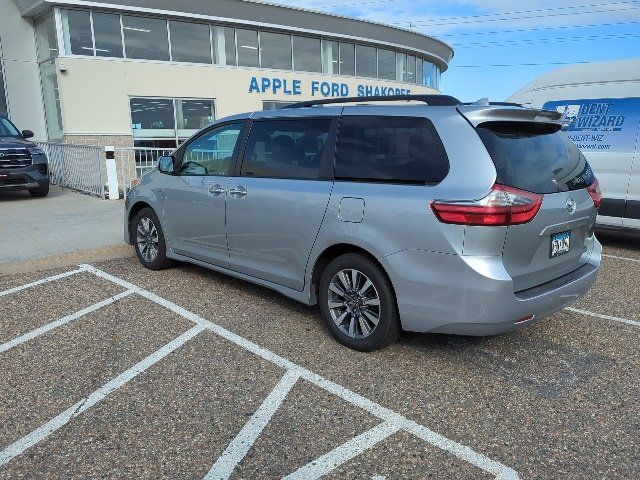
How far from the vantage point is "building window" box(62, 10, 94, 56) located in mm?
15094

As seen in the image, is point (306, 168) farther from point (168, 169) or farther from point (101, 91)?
point (101, 91)

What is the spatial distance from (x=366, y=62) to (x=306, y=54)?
3.74 m

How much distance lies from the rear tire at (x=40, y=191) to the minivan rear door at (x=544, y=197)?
10.0m

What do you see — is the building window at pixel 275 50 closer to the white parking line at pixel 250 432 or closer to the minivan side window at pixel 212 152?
the minivan side window at pixel 212 152

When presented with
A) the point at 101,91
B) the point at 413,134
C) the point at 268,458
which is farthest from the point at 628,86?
the point at 101,91

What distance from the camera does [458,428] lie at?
2.71 metres

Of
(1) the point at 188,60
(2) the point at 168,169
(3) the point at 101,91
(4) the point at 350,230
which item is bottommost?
(4) the point at 350,230

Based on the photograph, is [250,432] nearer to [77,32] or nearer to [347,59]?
[77,32]

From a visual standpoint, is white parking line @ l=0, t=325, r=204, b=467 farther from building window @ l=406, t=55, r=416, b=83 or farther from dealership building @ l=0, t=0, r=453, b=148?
building window @ l=406, t=55, r=416, b=83

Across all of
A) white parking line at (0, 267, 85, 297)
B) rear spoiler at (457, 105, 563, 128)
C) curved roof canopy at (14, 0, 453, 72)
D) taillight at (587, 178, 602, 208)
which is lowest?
white parking line at (0, 267, 85, 297)

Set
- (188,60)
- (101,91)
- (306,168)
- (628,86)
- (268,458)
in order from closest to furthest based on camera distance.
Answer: (268,458) → (306,168) → (628,86) → (101,91) → (188,60)

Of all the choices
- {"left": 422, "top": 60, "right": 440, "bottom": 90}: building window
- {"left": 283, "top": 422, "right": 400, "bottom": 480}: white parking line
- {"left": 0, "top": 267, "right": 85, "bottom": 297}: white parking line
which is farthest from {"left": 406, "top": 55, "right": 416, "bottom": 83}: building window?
{"left": 283, "top": 422, "right": 400, "bottom": 480}: white parking line

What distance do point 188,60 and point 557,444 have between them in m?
18.1

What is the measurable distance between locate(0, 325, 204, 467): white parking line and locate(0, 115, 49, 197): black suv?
8.02 m
